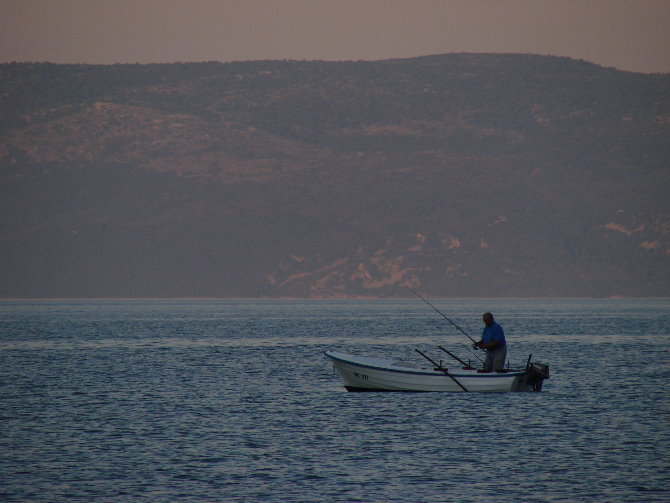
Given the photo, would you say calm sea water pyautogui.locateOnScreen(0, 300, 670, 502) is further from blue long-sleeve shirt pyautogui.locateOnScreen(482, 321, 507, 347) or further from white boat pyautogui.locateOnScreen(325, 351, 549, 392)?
blue long-sleeve shirt pyautogui.locateOnScreen(482, 321, 507, 347)

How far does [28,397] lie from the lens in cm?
4184

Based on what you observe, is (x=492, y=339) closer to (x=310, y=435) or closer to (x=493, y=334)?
(x=493, y=334)

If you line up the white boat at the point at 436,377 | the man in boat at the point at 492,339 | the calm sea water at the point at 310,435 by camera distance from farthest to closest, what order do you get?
the white boat at the point at 436,377 < the man in boat at the point at 492,339 < the calm sea water at the point at 310,435

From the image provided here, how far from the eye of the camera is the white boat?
125 ft

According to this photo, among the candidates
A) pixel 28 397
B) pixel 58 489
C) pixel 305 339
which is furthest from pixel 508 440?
pixel 305 339

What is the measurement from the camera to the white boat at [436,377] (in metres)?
38.2

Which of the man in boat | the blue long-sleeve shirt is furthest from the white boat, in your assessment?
the blue long-sleeve shirt

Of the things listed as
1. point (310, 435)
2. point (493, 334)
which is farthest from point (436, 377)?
point (310, 435)

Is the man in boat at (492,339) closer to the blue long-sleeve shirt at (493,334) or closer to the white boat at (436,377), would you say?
the blue long-sleeve shirt at (493,334)

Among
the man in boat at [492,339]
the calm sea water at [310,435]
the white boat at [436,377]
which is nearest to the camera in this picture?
the calm sea water at [310,435]

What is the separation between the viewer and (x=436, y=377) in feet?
126

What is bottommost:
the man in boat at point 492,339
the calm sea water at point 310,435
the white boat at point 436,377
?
the calm sea water at point 310,435

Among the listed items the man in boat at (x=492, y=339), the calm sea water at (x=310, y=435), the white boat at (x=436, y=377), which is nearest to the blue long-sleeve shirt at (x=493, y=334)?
the man in boat at (x=492, y=339)

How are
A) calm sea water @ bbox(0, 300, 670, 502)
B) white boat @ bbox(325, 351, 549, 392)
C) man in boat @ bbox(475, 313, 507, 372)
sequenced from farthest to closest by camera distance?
white boat @ bbox(325, 351, 549, 392)
man in boat @ bbox(475, 313, 507, 372)
calm sea water @ bbox(0, 300, 670, 502)
